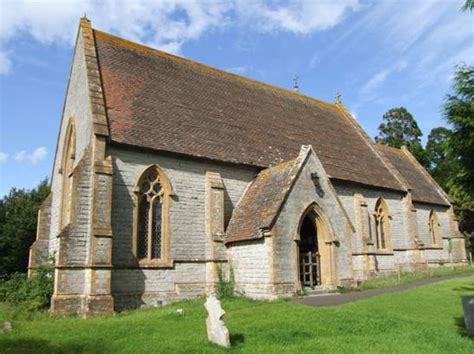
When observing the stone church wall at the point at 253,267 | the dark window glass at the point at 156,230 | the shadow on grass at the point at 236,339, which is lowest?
the shadow on grass at the point at 236,339

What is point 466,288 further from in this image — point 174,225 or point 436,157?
point 436,157

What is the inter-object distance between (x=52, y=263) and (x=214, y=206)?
6.91 meters

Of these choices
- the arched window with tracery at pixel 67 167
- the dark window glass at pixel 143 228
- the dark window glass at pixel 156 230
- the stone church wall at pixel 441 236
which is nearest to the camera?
the dark window glass at pixel 143 228

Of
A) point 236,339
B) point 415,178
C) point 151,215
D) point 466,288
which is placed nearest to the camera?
point 236,339

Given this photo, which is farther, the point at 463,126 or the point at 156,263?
the point at 156,263

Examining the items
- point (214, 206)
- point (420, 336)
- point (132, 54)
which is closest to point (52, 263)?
point (214, 206)

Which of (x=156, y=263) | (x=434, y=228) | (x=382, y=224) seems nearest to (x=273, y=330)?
(x=156, y=263)

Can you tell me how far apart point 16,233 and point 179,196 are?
841 inches

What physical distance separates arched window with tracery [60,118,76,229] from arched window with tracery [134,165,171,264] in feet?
12.6

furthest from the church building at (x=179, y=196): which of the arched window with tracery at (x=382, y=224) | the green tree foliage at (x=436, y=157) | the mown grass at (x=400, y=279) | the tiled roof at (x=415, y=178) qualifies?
the green tree foliage at (x=436, y=157)

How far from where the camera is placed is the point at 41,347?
29.9ft

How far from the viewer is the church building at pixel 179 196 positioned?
1494 cm

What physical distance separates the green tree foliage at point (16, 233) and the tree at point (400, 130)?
46.8 meters

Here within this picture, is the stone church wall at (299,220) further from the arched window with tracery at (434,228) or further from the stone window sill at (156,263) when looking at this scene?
the arched window with tracery at (434,228)
